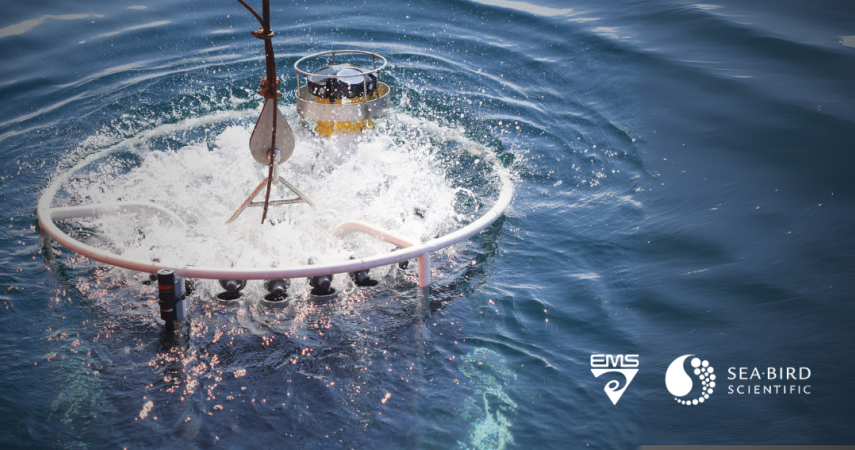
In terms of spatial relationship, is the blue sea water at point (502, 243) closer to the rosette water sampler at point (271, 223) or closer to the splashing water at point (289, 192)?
the splashing water at point (289, 192)

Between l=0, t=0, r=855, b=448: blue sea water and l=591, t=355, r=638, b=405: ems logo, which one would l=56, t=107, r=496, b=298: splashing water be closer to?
l=0, t=0, r=855, b=448: blue sea water

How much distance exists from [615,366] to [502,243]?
2.10 meters

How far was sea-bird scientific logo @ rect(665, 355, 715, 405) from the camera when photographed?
572 centimetres

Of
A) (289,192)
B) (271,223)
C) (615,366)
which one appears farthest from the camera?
(289,192)

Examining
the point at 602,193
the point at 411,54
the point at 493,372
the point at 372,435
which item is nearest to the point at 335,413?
the point at 372,435

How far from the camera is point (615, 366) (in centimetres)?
588

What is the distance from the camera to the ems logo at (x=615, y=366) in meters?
5.66

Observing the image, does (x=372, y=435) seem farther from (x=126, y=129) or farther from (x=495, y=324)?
(x=126, y=129)

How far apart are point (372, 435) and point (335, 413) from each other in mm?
398

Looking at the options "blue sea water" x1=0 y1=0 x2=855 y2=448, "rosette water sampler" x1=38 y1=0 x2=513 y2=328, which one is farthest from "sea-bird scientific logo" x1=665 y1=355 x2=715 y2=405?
"rosette water sampler" x1=38 y1=0 x2=513 y2=328

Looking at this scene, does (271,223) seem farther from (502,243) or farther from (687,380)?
(687,380)

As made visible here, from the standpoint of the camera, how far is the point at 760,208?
8.27 meters

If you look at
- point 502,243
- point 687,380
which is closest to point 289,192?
point 502,243

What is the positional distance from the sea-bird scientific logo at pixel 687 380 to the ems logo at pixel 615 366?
0.32 metres
